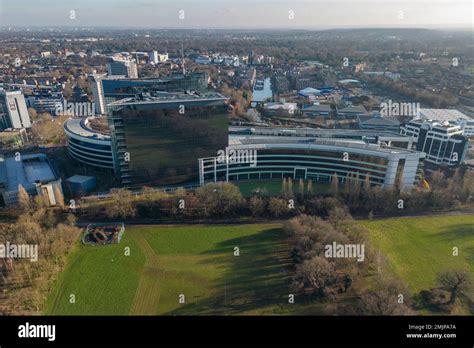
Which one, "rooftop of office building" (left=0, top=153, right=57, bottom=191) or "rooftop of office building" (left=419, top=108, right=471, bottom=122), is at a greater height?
"rooftop of office building" (left=419, top=108, right=471, bottom=122)

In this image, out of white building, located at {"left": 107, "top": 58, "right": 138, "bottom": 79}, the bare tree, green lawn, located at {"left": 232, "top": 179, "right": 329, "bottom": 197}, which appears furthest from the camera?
white building, located at {"left": 107, "top": 58, "right": 138, "bottom": 79}

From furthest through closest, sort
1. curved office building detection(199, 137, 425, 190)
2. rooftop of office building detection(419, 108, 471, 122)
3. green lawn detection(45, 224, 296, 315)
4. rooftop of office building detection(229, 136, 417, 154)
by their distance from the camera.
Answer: rooftop of office building detection(419, 108, 471, 122) < rooftop of office building detection(229, 136, 417, 154) < curved office building detection(199, 137, 425, 190) < green lawn detection(45, 224, 296, 315)

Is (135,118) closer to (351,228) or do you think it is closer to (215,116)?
(215,116)

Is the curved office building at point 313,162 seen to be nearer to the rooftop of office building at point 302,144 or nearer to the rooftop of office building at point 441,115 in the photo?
the rooftop of office building at point 302,144

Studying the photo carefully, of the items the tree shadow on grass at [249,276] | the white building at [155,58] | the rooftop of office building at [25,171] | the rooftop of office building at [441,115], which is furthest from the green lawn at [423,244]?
the white building at [155,58]
